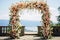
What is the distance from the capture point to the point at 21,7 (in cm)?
1520

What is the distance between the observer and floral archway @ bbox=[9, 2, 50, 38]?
591 inches

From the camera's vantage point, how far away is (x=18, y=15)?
15375 millimetres

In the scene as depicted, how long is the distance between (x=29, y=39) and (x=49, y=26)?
1.85 meters

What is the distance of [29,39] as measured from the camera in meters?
14.8

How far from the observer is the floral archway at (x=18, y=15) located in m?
15.0

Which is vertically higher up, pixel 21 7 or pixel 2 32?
pixel 21 7

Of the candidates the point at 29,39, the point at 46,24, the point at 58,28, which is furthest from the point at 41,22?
the point at 58,28

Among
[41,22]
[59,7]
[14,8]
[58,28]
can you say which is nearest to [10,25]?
[14,8]

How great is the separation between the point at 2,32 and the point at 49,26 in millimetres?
4663

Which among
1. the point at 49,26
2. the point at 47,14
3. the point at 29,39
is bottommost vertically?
the point at 29,39

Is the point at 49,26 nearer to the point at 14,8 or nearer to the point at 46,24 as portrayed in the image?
the point at 46,24

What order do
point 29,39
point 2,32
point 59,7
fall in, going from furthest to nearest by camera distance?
point 59,7 < point 2,32 < point 29,39

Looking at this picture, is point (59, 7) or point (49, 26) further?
point (59, 7)

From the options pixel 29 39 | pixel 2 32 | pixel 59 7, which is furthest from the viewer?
pixel 59 7
